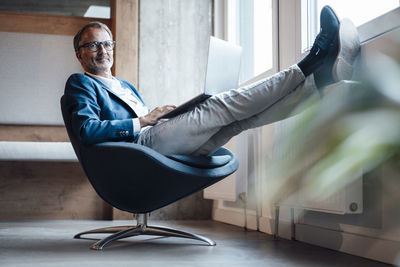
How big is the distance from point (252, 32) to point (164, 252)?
233cm

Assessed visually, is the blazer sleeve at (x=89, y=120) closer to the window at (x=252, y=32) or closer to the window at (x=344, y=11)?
the window at (x=344, y=11)

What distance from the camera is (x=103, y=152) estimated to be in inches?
78.4

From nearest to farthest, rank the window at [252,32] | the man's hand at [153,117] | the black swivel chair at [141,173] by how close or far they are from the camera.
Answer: the black swivel chair at [141,173] → the man's hand at [153,117] → the window at [252,32]

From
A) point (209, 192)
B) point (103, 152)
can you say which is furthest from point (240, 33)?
point (103, 152)

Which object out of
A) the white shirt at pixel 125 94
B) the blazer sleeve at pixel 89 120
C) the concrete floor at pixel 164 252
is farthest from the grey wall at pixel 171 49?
the blazer sleeve at pixel 89 120

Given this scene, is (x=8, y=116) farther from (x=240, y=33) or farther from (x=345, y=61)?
(x=345, y=61)

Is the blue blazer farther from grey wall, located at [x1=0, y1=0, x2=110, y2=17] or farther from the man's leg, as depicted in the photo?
grey wall, located at [x1=0, y1=0, x2=110, y2=17]

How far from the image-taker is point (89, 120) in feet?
6.73

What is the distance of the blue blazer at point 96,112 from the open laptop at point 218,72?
0.23 m

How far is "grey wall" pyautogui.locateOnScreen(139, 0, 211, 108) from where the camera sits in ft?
13.9

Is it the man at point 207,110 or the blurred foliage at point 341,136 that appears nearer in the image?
the blurred foliage at point 341,136

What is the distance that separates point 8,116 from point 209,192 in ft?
5.98

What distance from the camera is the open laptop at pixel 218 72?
6.64 feet

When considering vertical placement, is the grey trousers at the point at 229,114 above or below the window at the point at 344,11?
below
